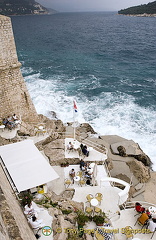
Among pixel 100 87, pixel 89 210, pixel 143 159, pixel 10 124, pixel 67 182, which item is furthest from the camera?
pixel 100 87

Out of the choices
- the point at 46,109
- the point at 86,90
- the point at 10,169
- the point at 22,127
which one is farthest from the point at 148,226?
the point at 86,90

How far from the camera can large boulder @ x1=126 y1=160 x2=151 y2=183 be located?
14.8m

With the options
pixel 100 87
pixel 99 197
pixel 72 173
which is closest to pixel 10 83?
pixel 72 173

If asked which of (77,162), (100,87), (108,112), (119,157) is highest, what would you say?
(100,87)

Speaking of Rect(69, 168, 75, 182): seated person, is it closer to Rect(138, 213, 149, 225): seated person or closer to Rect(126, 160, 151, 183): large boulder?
Rect(138, 213, 149, 225): seated person

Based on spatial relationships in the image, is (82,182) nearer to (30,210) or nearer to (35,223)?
(30,210)

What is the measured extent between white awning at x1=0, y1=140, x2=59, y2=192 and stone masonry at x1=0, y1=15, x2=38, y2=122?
213 inches

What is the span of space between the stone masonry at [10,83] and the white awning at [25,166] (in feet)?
17.7

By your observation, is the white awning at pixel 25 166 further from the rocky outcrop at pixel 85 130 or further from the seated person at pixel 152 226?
the rocky outcrop at pixel 85 130

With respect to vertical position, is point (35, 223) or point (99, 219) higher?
point (35, 223)

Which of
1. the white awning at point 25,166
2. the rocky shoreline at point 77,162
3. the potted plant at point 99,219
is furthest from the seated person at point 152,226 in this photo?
the white awning at point 25,166

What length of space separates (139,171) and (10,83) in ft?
41.6

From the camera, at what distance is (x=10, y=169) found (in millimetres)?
10484

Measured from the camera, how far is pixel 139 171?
49.2 feet
